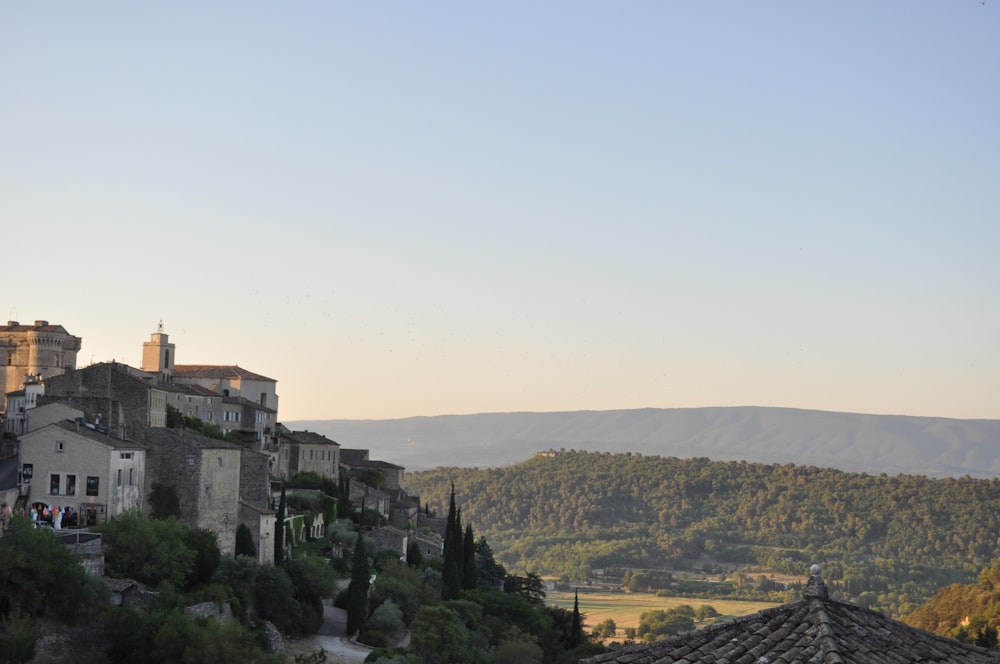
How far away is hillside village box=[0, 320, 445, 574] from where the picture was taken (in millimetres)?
51062

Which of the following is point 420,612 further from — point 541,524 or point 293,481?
point 541,524

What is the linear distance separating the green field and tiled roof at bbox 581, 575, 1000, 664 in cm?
9891

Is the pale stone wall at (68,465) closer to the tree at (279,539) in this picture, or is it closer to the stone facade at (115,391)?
the stone facade at (115,391)

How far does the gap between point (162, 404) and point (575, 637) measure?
2697 centimetres

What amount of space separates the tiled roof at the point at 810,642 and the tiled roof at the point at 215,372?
74.2m

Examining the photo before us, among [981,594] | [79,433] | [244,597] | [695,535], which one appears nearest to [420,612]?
[244,597]

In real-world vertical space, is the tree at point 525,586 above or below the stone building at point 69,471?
below

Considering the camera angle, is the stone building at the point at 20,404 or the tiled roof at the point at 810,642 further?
the stone building at the point at 20,404

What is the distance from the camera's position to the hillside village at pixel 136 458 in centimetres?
5106

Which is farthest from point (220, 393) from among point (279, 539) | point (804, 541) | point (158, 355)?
point (804, 541)

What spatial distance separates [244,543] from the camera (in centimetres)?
5631

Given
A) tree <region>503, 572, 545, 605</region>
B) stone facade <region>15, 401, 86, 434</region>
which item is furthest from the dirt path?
tree <region>503, 572, 545, 605</region>

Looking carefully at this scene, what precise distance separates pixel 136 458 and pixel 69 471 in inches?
122

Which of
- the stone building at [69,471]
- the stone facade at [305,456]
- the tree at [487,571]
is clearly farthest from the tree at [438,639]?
the stone facade at [305,456]
